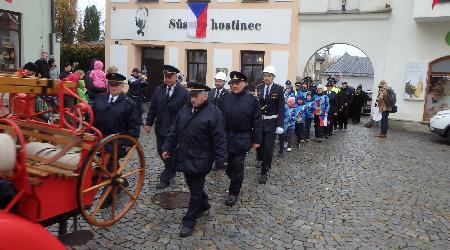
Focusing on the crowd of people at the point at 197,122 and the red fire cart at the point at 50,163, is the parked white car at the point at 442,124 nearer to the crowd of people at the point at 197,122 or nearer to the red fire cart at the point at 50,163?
the crowd of people at the point at 197,122

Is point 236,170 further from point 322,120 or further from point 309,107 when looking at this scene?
point 322,120

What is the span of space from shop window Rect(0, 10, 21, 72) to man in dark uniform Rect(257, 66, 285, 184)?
955 cm

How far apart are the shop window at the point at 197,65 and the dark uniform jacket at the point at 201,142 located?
13.3 meters

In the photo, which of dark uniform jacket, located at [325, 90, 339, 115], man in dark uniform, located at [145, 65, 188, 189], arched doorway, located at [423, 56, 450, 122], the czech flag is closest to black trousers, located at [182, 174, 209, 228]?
man in dark uniform, located at [145, 65, 188, 189]

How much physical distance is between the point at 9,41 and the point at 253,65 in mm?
9009

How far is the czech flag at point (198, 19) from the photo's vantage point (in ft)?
55.8

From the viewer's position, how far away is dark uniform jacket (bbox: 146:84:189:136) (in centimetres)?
613

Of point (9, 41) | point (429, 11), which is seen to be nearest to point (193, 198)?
point (9, 41)

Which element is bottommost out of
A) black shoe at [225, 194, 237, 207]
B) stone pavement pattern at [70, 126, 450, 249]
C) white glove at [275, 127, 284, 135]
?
stone pavement pattern at [70, 126, 450, 249]

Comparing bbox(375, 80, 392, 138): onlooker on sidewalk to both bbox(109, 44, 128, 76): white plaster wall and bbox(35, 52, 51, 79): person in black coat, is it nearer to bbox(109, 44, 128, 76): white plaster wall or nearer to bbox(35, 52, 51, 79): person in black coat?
bbox(35, 52, 51, 79): person in black coat

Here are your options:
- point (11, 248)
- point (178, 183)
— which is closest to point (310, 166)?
point (178, 183)

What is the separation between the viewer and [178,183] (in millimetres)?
6523

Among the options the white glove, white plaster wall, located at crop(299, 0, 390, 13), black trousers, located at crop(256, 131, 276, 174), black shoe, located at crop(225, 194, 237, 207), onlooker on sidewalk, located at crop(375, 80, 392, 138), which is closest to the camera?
black shoe, located at crop(225, 194, 237, 207)

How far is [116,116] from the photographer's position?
5.21 meters
